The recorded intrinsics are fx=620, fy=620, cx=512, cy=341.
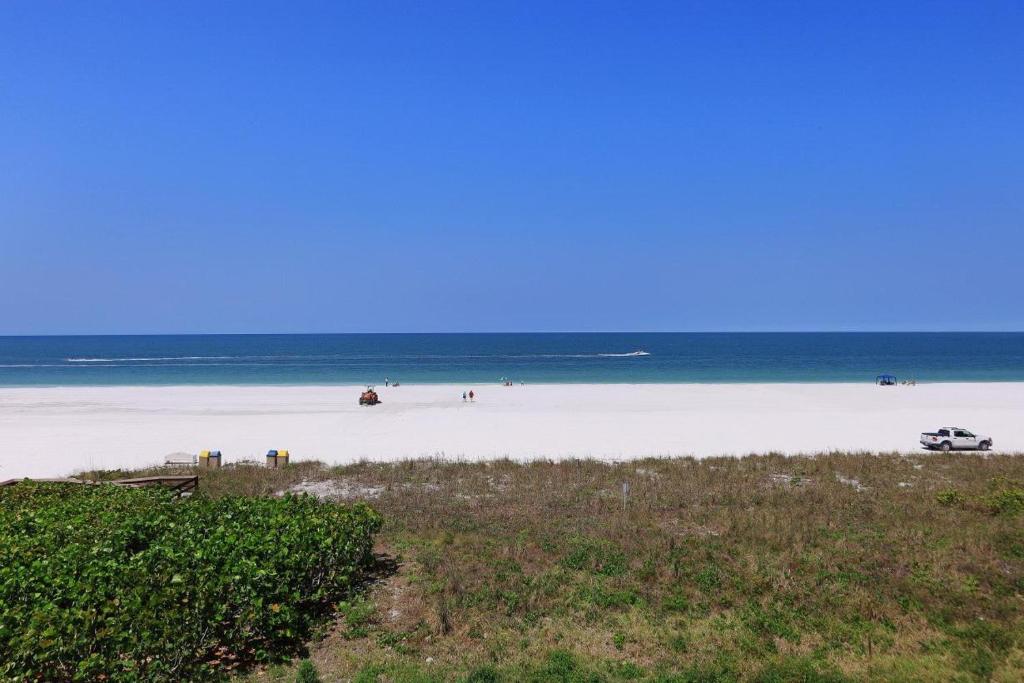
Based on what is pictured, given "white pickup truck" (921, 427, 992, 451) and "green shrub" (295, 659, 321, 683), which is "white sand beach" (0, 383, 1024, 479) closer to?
"white pickup truck" (921, 427, 992, 451)

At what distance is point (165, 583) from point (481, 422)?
3268cm

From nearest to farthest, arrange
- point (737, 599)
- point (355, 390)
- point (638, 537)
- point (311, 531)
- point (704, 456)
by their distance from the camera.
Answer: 1. point (311, 531)
2. point (737, 599)
3. point (638, 537)
4. point (704, 456)
5. point (355, 390)

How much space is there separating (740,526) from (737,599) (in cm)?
457

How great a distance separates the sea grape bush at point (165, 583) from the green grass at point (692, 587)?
0.84 meters

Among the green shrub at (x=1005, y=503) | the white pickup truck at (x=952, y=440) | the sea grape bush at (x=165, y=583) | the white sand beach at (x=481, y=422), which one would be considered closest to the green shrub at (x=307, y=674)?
the sea grape bush at (x=165, y=583)

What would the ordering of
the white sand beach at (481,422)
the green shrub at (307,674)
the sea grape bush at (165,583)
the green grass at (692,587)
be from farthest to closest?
the white sand beach at (481,422) → the green grass at (692,587) → the green shrub at (307,674) → the sea grape bush at (165,583)

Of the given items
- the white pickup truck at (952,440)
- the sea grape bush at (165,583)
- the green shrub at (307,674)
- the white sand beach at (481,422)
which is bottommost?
the white sand beach at (481,422)

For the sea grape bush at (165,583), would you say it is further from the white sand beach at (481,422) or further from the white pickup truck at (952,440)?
the white pickup truck at (952,440)

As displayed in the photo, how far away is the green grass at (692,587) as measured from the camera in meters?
8.91

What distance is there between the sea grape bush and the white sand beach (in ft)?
56.0

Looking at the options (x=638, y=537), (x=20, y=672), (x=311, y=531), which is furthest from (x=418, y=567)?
(x=20, y=672)

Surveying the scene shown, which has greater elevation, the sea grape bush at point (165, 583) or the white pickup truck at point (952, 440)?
the sea grape bush at point (165, 583)

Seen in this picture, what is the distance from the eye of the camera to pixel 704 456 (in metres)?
27.7

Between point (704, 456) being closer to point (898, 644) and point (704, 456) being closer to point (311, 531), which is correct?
point (898, 644)
